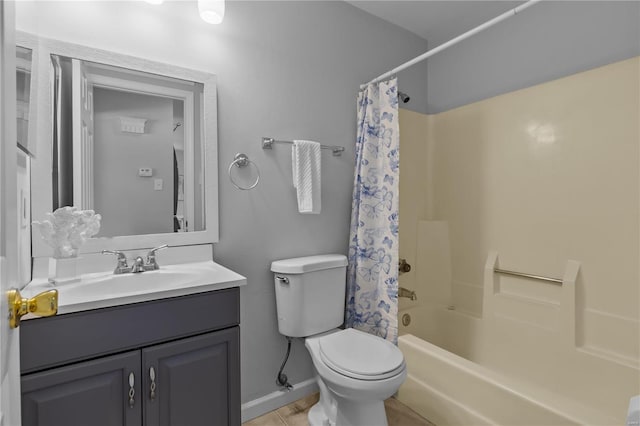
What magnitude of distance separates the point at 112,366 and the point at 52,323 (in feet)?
0.76

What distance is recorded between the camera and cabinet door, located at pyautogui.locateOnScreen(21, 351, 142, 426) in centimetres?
99

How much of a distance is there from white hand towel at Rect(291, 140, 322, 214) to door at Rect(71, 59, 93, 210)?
99 centimetres

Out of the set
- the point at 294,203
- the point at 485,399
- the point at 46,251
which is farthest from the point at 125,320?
the point at 485,399

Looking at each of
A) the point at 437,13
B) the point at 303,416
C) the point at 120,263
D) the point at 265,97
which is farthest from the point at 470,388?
the point at 437,13

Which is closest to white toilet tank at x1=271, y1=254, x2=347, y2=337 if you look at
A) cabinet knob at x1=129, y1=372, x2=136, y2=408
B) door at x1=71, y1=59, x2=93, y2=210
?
cabinet knob at x1=129, y1=372, x2=136, y2=408

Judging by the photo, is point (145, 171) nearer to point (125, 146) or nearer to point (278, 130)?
point (125, 146)

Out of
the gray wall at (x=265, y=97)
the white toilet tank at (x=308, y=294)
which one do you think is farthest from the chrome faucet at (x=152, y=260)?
the white toilet tank at (x=308, y=294)

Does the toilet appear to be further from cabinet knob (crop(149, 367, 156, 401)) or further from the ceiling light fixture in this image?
the ceiling light fixture

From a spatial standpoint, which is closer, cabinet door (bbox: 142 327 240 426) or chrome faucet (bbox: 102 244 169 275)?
cabinet door (bbox: 142 327 240 426)

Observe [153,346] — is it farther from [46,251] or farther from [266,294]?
[266,294]

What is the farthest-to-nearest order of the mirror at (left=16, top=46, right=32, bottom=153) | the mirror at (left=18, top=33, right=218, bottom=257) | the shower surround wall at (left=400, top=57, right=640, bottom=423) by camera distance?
the shower surround wall at (left=400, top=57, right=640, bottom=423) < the mirror at (left=18, top=33, right=218, bottom=257) < the mirror at (left=16, top=46, right=32, bottom=153)

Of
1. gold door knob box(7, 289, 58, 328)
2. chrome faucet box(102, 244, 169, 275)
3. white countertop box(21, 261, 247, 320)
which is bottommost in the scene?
white countertop box(21, 261, 247, 320)

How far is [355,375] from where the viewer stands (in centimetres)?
142

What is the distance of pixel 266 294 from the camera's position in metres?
1.91
